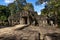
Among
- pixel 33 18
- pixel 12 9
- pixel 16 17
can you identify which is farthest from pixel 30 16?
pixel 12 9

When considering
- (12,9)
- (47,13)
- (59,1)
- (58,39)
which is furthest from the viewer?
(12,9)

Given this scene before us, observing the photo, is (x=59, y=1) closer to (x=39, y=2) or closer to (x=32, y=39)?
(x=39, y=2)

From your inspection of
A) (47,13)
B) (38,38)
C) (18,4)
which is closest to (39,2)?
(47,13)

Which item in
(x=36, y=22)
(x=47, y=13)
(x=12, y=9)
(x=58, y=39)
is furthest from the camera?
(x=12, y=9)

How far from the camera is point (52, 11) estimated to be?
21.4 metres

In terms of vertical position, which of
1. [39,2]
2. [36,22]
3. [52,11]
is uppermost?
[39,2]

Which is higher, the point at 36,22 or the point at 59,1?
the point at 59,1

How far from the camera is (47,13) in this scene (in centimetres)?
2273

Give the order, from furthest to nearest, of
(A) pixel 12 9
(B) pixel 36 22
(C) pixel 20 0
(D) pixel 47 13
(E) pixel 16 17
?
(A) pixel 12 9 → (C) pixel 20 0 → (E) pixel 16 17 → (D) pixel 47 13 → (B) pixel 36 22

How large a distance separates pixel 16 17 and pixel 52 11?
23.4ft

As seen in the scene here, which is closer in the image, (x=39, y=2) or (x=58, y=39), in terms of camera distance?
(x=58, y=39)

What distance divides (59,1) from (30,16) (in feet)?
15.7

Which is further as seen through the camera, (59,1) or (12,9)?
(12,9)

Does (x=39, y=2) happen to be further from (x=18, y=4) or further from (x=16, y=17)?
(x=18, y=4)
